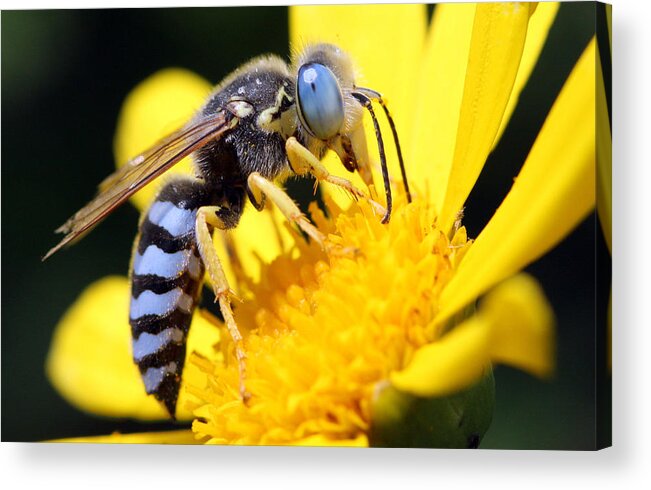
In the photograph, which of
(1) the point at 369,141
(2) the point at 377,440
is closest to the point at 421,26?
(1) the point at 369,141

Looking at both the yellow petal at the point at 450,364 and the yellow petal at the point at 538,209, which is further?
the yellow petal at the point at 538,209

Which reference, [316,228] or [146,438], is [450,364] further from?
[146,438]

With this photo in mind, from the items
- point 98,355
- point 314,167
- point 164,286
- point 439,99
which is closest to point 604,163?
point 439,99

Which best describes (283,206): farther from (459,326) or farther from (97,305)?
(97,305)

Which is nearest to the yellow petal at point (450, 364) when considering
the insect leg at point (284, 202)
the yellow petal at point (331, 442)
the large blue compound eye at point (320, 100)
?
the yellow petal at point (331, 442)

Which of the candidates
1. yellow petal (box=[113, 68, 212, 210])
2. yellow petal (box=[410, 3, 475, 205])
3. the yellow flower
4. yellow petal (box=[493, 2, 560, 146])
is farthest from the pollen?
yellow petal (box=[113, 68, 212, 210])

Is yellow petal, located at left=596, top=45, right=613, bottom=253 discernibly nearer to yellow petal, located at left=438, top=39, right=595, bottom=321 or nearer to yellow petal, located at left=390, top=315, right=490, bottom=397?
yellow petal, located at left=438, top=39, right=595, bottom=321

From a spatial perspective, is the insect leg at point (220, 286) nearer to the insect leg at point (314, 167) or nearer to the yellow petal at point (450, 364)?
the insect leg at point (314, 167)
